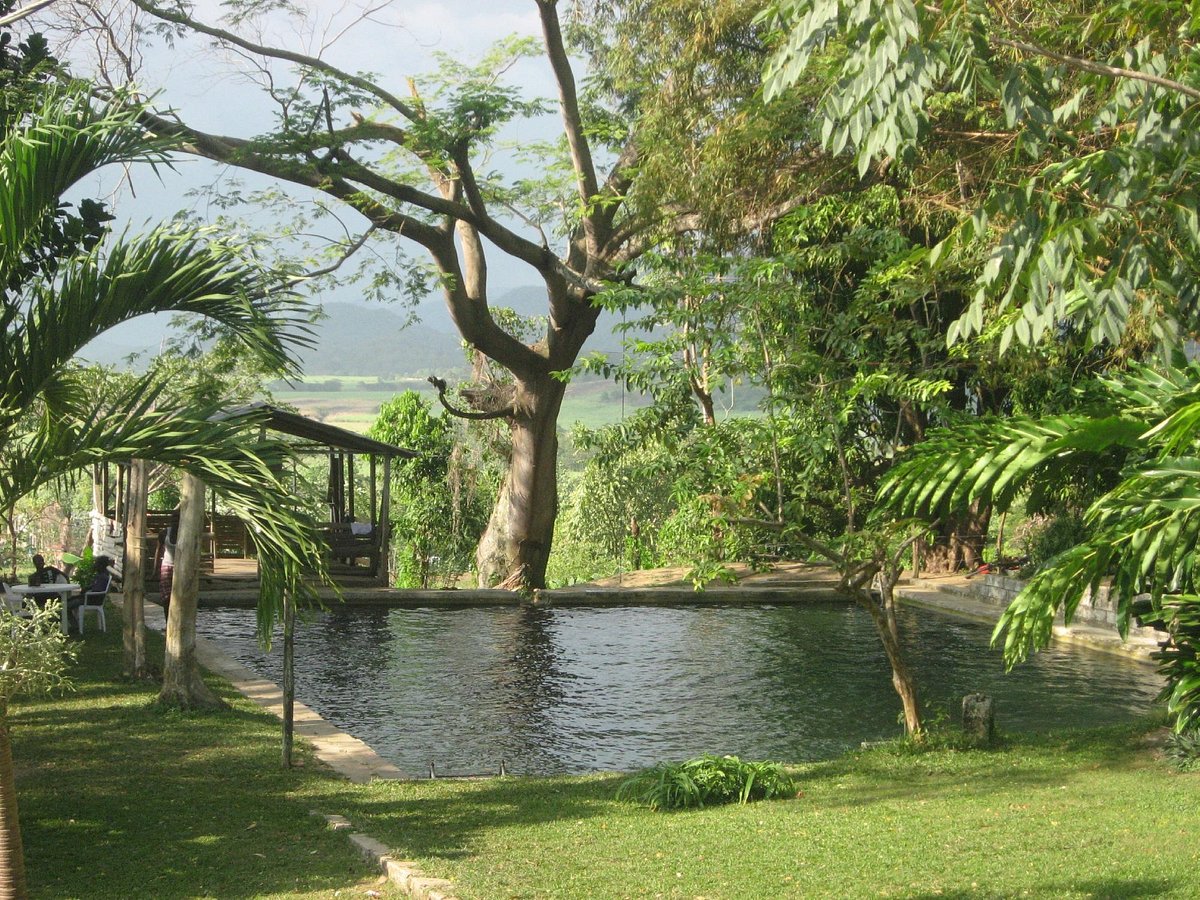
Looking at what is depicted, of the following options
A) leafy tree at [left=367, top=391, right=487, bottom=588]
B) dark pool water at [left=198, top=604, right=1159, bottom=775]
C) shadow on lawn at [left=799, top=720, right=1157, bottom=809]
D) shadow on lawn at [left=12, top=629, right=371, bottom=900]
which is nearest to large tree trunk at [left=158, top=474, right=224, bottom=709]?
shadow on lawn at [left=12, top=629, right=371, bottom=900]

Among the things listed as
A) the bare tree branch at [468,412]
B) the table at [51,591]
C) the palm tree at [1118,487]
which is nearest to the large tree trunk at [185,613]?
the table at [51,591]

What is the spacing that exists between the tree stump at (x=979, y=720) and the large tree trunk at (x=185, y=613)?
5.69m

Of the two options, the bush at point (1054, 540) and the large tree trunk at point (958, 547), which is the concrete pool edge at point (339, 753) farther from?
the large tree trunk at point (958, 547)

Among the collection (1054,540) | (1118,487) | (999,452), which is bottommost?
(1054,540)

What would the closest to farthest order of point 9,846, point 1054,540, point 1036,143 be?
1. point 9,846
2. point 1036,143
3. point 1054,540

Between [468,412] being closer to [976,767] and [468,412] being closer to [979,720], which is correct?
[979,720]

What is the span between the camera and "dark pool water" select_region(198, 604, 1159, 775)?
9719 millimetres

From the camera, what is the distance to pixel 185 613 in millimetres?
9492

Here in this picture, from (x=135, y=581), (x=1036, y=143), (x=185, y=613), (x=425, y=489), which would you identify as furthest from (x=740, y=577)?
(x=1036, y=143)

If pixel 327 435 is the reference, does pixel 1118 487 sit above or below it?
below

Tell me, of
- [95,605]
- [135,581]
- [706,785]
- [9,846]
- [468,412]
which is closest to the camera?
[9,846]

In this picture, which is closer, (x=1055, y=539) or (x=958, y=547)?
(x=1055, y=539)

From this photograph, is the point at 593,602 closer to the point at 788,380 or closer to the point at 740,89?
the point at 740,89

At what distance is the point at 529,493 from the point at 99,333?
52.7ft
